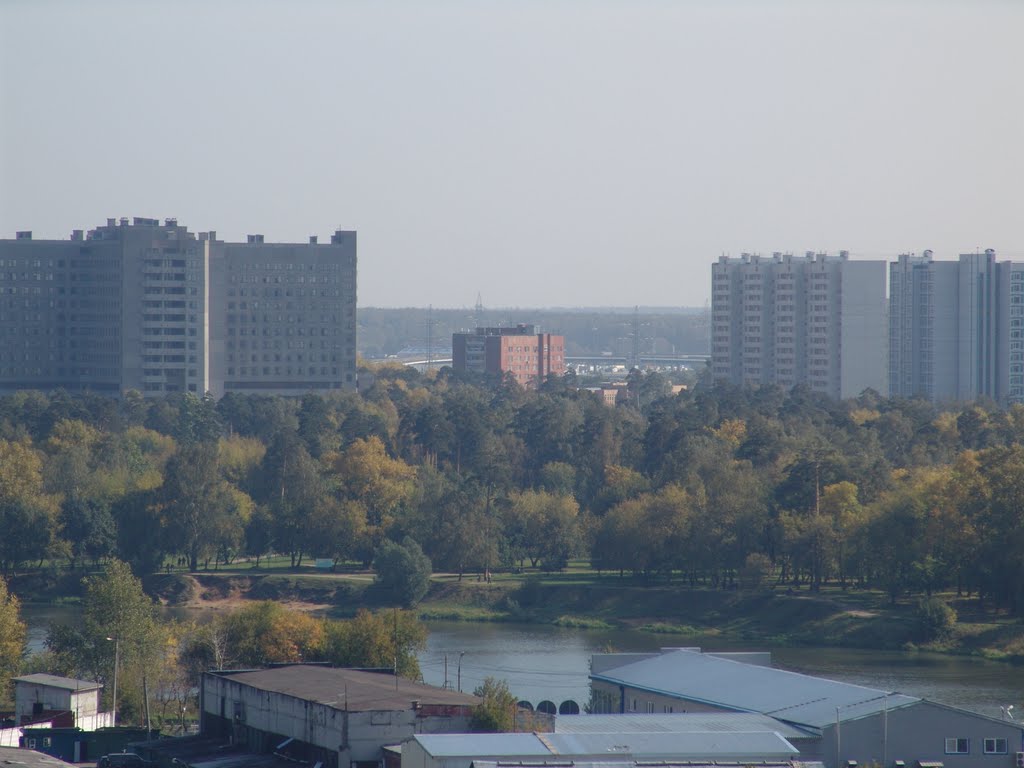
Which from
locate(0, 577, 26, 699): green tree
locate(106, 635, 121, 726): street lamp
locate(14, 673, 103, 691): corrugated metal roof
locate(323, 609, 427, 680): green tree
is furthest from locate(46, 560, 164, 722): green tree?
locate(323, 609, 427, 680): green tree

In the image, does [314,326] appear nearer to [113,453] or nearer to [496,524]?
[113,453]

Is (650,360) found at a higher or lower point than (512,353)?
higher

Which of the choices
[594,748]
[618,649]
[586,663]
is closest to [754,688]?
[594,748]

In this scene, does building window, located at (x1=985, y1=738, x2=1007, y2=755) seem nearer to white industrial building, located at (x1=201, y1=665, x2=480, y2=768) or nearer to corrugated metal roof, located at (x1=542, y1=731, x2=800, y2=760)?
corrugated metal roof, located at (x1=542, y1=731, x2=800, y2=760)

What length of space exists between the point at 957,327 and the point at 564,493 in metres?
28.6

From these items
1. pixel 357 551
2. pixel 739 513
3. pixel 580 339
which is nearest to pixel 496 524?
pixel 357 551

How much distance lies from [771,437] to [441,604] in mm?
8307

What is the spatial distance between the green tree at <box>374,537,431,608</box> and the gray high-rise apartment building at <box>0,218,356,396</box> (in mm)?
31696

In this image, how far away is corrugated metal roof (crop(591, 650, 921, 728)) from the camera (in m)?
15.5

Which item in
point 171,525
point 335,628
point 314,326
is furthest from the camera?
point 314,326

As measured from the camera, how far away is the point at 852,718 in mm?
15086

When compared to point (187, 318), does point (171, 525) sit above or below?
below

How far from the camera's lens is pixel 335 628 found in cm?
2092

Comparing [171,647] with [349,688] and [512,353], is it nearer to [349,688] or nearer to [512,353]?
[349,688]
